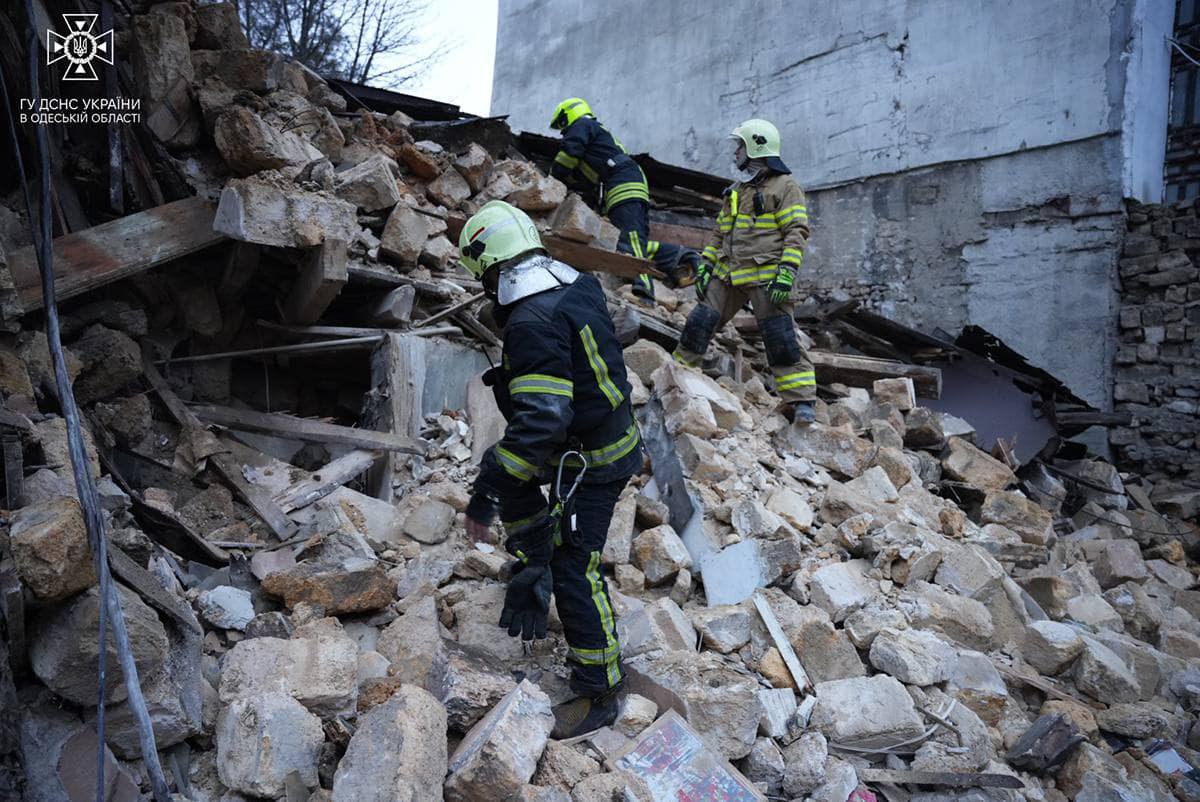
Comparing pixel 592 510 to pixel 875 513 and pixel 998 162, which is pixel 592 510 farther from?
pixel 998 162

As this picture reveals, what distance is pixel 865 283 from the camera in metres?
9.45

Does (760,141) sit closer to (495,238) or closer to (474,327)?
(474,327)

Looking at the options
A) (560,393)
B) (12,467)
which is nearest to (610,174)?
(560,393)

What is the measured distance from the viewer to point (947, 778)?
3.08 meters

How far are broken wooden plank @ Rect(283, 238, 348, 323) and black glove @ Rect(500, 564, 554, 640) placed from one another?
2.11 metres

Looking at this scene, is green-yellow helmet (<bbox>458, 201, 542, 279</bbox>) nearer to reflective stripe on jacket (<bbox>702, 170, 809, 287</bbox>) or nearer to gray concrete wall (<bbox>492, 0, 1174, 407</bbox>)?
reflective stripe on jacket (<bbox>702, 170, 809, 287</bbox>)

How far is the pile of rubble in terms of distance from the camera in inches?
94.0

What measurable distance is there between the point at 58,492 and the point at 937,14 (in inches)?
387

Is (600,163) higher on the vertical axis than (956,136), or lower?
lower

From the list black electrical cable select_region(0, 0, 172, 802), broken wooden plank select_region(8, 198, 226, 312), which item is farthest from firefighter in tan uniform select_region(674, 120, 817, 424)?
black electrical cable select_region(0, 0, 172, 802)

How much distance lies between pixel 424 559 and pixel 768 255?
3.29m

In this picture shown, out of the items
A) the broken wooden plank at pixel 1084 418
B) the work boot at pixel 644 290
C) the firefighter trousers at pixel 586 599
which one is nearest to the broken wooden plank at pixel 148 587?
the firefighter trousers at pixel 586 599

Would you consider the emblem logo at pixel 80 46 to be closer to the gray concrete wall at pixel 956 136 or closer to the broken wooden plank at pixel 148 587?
the broken wooden plank at pixel 148 587

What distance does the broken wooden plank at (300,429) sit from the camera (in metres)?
4.39
